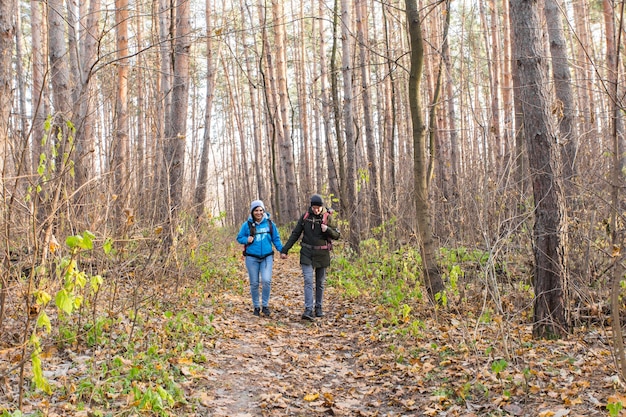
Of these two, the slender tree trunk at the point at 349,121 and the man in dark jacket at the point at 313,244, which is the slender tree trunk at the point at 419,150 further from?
the slender tree trunk at the point at 349,121

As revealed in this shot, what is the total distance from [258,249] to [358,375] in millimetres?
2916

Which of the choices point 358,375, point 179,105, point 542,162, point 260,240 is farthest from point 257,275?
point 542,162

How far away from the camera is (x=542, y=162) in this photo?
5035 millimetres

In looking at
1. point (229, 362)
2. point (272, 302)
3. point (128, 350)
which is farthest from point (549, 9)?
point (128, 350)

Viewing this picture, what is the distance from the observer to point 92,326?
5.13 meters

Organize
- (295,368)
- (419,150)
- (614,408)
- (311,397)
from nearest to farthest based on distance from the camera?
(614,408), (311,397), (295,368), (419,150)

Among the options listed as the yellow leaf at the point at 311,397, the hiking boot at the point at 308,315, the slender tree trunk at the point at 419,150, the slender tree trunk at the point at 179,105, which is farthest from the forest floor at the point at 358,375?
the slender tree trunk at the point at 179,105

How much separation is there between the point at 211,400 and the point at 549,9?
873 centimetres

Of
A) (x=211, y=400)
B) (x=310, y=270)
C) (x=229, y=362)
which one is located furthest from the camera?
(x=310, y=270)

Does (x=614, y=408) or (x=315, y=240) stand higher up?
(x=315, y=240)

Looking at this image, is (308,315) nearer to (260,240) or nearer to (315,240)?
(315,240)

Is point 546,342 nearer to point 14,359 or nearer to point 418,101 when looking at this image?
point 418,101

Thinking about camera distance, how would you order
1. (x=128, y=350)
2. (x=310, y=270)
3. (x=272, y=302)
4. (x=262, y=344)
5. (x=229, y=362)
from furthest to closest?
1. (x=272, y=302)
2. (x=310, y=270)
3. (x=262, y=344)
4. (x=229, y=362)
5. (x=128, y=350)

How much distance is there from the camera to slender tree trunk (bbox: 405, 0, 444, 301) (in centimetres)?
613
